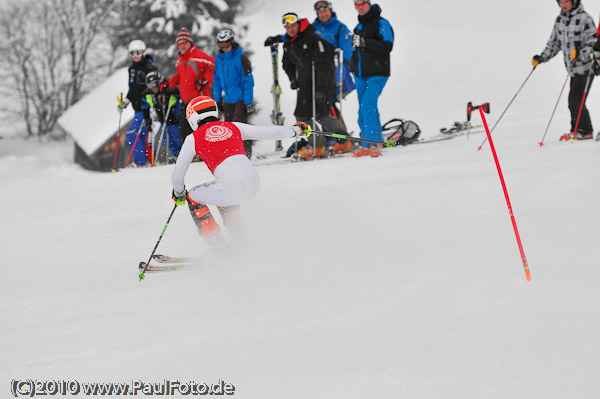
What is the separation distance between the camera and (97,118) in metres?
16.0

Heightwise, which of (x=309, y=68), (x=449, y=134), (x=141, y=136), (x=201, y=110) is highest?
(x=309, y=68)

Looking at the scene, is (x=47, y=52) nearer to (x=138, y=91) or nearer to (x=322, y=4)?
(x=138, y=91)

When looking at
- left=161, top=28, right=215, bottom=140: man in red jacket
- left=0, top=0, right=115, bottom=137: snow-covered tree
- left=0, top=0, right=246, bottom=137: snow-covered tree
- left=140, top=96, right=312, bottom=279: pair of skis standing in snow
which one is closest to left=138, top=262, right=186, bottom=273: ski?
left=140, top=96, right=312, bottom=279: pair of skis standing in snow

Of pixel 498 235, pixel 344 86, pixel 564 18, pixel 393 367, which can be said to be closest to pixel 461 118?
pixel 344 86

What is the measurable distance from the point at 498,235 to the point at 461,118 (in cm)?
1201

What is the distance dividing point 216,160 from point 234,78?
4.27 m

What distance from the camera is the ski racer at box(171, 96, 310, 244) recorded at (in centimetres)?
448

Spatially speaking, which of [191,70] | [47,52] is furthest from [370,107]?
[47,52]

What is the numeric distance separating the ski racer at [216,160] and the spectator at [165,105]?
16.3 ft

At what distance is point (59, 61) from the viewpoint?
792 inches

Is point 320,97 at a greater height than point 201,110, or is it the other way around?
point 320,97

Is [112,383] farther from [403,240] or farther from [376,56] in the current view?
[376,56]


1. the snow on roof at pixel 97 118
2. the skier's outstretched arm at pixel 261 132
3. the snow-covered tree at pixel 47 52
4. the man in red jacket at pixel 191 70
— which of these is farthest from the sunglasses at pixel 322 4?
the snow-covered tree at pixel 47 52

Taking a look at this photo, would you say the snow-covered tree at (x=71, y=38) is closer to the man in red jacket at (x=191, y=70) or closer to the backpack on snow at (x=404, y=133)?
the man in red jacket at (x=191, y=70)
